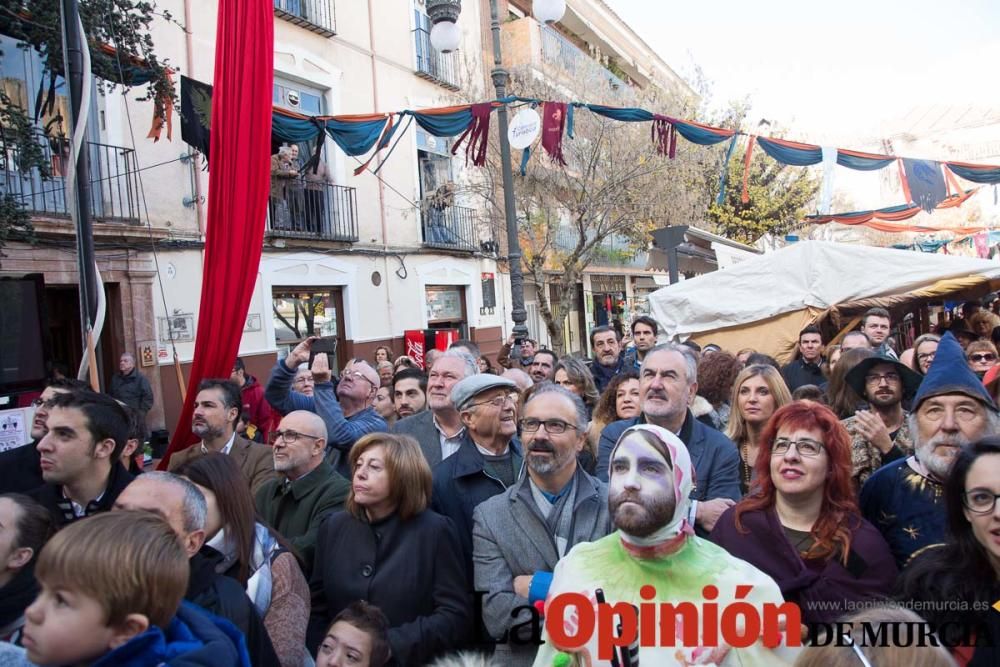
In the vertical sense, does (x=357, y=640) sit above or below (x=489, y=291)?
below

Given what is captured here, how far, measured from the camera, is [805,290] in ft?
28.9

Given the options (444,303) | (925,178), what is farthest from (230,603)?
(444,303)

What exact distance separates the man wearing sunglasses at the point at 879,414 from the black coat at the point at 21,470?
3929mm

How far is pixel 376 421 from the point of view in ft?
13.9

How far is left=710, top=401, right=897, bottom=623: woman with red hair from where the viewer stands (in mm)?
2109

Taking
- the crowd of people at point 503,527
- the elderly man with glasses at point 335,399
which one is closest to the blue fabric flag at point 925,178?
the crowd of people at point 503,527

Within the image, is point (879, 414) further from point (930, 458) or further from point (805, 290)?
point (805, 290)

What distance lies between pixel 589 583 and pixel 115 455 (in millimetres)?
2334

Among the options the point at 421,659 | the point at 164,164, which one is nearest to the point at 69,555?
the point at 421,659

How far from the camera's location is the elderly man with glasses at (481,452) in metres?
3.05

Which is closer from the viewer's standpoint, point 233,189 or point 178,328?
point 233,189

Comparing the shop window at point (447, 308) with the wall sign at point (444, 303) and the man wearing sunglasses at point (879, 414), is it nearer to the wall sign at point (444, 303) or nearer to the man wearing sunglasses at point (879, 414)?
the wall sign at point (444, 303)

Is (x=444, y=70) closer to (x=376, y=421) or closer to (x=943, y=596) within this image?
(x=376, y=421)

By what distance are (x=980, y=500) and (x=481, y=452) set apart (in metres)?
1.99
